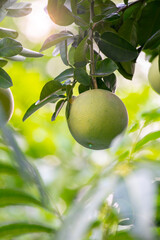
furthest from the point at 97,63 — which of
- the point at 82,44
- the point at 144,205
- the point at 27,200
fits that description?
the point at 144,205

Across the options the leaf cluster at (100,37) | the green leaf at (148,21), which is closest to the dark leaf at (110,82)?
the leaf cluster at (100,37)

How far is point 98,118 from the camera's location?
67 cm

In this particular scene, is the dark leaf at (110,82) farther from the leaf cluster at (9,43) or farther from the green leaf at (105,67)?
the leaf cluster at (9,43)

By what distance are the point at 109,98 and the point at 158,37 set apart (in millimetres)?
163

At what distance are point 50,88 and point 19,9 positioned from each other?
27 centimetres

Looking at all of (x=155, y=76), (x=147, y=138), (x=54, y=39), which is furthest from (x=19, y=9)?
(x=147, y=138)

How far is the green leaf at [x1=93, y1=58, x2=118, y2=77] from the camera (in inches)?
26.7

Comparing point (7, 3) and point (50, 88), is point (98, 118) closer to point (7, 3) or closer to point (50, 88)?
point (50, 88)

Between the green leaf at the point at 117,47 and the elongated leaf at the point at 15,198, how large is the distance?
0.43 metres

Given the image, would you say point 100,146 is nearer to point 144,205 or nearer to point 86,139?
point 86,139

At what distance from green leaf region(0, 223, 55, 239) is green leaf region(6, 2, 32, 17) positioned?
2.00 feet

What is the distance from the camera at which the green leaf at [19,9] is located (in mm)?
850

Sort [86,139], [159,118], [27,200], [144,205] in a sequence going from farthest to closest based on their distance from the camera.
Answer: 1. [86,139]
2. [159,118]
3. [27,200]
4. [144,205]

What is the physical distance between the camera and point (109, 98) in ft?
2.25
